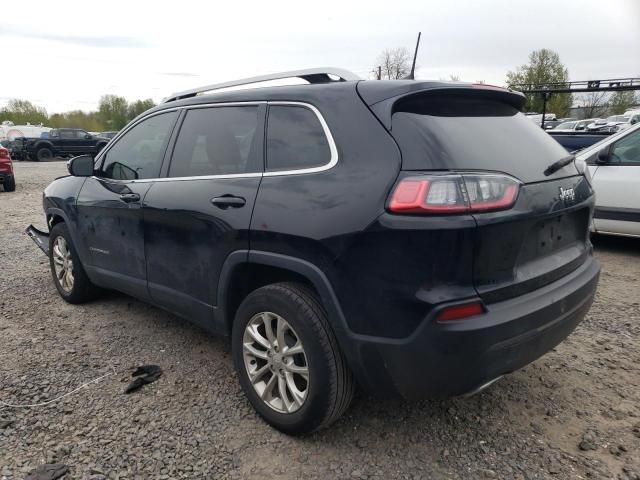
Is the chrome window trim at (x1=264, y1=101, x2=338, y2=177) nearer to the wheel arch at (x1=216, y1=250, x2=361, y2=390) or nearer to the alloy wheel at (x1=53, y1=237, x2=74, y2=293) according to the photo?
the wheel arch at (x1=216, y1=250, x2=361, y2=390)

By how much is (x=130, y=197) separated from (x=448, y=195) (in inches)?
92.7

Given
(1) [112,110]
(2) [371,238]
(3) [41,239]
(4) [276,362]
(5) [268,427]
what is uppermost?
(1) [112,110]

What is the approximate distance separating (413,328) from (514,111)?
1.43m

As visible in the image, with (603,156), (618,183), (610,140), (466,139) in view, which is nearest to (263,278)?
(466,139)

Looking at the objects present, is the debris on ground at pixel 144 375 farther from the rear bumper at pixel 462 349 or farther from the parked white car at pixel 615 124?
the parked white car at pixel 615 124

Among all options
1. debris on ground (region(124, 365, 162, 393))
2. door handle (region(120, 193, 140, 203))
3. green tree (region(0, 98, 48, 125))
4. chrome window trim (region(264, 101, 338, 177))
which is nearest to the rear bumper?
chrome window trim (region(264, 101, 338, 177))

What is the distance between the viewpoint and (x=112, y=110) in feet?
264

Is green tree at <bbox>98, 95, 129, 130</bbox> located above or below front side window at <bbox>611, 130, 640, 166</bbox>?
above

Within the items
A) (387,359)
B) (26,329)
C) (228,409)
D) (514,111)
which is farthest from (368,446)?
(26,329)

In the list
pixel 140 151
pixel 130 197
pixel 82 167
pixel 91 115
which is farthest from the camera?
pixel 91 115

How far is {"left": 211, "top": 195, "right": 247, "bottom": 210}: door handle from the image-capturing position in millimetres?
2655

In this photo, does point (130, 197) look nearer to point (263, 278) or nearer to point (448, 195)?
point (263, 278)

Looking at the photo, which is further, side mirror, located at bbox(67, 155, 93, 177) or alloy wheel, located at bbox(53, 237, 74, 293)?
alloy wheel, located at bbox(53, 237, 74, 293)

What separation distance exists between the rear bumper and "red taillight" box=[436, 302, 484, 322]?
20mm
